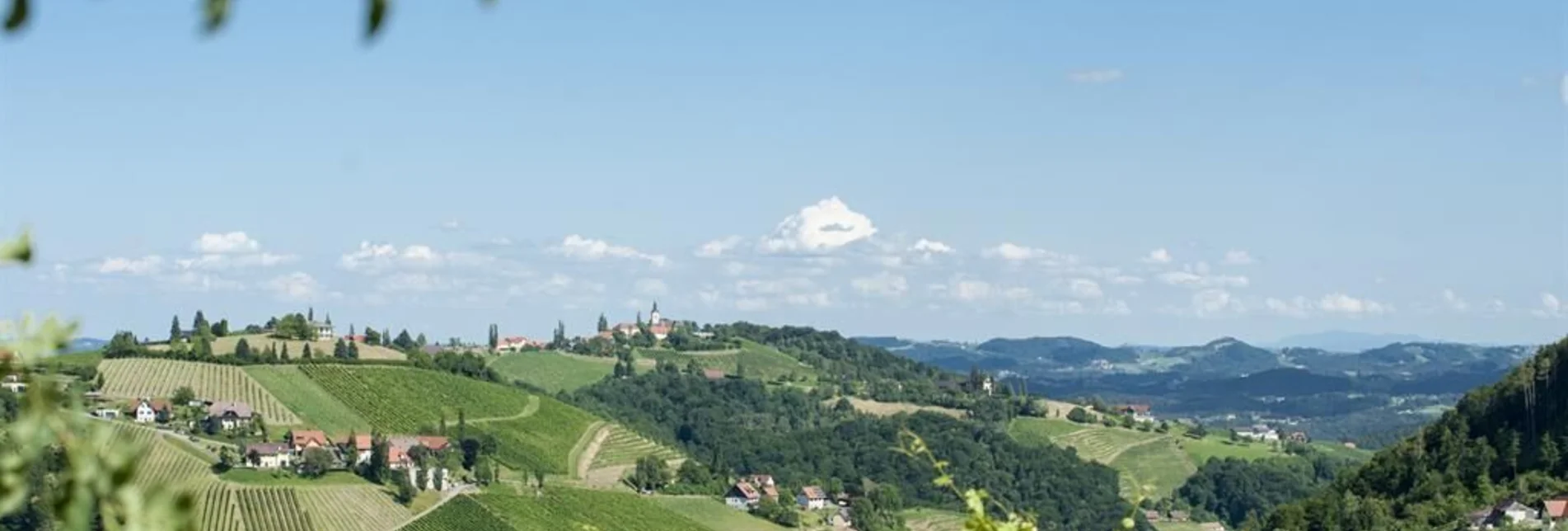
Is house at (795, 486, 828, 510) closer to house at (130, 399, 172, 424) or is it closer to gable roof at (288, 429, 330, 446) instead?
gable roof at (288, 429, 330, 446)

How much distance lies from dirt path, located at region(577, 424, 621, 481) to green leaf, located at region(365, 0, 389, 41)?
348ft

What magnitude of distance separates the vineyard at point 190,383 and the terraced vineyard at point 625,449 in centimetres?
1993

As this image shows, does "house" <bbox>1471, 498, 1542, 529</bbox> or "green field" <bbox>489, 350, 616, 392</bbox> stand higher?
"green field" <bbox>489, 350, 616, 392</bbox>

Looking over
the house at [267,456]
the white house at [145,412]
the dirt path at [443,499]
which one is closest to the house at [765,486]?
the dirt path at [443,499]

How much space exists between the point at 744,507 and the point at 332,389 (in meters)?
26.2

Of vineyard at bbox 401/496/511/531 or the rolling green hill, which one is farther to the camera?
the rolling green hill

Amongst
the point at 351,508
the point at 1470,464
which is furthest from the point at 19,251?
the point at 351,508

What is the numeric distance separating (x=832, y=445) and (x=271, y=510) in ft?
238

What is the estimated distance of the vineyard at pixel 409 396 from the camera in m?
113

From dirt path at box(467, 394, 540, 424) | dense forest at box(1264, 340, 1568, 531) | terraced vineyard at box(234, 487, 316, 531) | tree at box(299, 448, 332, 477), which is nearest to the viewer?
dense forest at box(1264, 340, 1568, 531)

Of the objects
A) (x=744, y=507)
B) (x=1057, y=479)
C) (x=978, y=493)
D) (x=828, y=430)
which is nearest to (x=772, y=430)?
(x=828, y=430)

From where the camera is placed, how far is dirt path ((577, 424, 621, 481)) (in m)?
112

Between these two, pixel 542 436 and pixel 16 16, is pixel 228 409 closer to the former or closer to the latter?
pixel 542 436

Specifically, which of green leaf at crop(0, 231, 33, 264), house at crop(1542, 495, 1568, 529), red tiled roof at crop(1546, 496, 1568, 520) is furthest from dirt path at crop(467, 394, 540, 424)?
green leaf at crop(0, 231, 33, 264)
